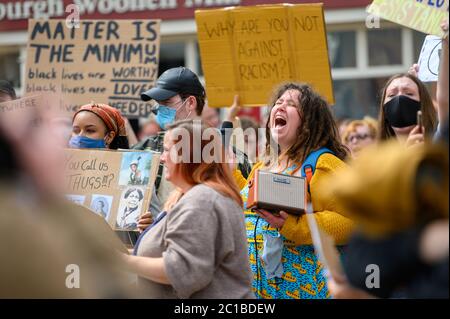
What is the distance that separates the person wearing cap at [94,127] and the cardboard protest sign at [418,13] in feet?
5.72

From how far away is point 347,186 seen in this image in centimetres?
229

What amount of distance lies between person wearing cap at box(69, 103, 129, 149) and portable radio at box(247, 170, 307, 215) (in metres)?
1.23

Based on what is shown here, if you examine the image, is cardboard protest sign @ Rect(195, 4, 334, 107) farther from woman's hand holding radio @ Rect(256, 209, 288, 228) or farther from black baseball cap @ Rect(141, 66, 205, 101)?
woman's hand holding radio @ Rect(256, 209, 288, 228)

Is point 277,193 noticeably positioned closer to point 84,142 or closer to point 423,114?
point 423,114

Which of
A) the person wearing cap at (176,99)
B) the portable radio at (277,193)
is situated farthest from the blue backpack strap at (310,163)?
the person wearing cap at (176,99)

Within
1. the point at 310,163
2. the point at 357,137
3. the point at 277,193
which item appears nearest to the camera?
the point at 277,193

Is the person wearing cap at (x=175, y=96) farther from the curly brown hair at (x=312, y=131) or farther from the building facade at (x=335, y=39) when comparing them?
the building facade at (x=335, y=39)

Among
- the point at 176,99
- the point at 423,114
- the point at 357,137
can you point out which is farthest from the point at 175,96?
the point at 357,137

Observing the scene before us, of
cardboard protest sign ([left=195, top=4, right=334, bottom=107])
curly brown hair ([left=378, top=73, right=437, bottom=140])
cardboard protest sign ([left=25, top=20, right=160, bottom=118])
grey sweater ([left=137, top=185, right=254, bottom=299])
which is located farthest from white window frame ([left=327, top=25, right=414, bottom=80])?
grey sweater ([left=137, top=185, right=254, bottom=299])

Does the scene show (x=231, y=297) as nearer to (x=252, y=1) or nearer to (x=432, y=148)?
(x=432, y=148)

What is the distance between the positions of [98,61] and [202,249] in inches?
152

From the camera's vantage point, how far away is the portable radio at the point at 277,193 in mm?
4082

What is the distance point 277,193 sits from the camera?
13.5 ft

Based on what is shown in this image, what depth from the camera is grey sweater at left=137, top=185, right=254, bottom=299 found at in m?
3.47
